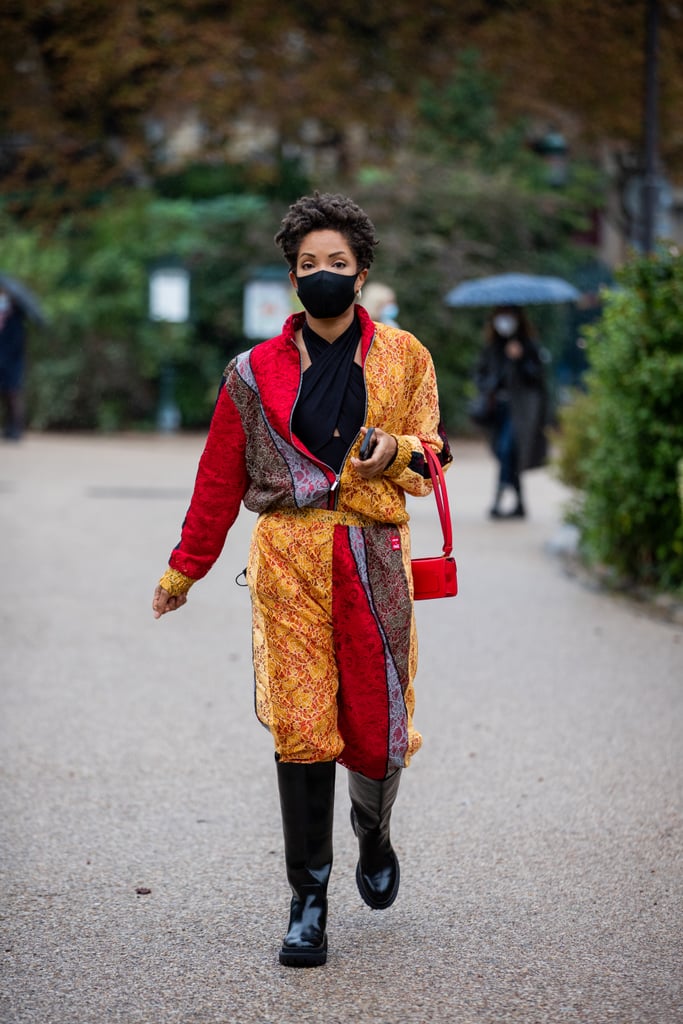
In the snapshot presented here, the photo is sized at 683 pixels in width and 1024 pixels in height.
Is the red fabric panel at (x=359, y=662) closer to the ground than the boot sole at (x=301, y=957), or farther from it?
farther from it

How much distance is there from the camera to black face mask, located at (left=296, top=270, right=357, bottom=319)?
3693 millimetres

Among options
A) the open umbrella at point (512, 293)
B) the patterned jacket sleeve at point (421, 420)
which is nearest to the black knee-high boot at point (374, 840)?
the patterned jacket sleeve at point (421, 420)

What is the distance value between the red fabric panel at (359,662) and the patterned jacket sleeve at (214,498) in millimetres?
307

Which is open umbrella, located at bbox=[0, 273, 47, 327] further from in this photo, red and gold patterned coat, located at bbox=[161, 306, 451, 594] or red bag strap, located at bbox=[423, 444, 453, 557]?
red bag strap, located at bbox=[423, 444, 453, 557]

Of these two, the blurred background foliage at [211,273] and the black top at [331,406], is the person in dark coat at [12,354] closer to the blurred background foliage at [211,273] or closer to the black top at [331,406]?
the blurred background foliage at [211,273]

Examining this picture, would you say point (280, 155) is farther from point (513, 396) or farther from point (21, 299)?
point (513, 396)

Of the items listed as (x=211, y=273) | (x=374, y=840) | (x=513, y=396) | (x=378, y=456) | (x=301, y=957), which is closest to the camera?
(x=378, y=456)

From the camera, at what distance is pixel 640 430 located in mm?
8641

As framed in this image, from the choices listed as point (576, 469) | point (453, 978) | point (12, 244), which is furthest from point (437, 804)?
point (12, 244)

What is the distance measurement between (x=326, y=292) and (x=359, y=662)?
35.5 inches

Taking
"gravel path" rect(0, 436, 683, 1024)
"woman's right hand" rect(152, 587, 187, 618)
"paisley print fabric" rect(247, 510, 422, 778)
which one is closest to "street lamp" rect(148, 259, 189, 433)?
"gravel path" rect(0, 436, 683, 1024)

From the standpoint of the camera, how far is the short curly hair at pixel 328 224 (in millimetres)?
3740

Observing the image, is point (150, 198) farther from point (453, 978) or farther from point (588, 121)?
point (453, 978)

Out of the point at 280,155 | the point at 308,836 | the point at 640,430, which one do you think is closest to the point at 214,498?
the point at 308,836
